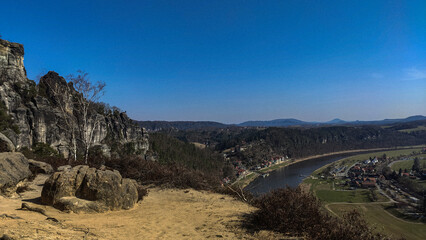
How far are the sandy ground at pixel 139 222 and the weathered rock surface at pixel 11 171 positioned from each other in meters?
0.62

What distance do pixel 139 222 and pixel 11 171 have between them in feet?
21.4

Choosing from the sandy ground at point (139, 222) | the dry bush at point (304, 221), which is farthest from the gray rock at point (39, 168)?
the dry bush at point (304, 221)

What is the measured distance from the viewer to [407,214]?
39.5 meters

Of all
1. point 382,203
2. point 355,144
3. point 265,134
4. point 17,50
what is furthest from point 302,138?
point 17,50

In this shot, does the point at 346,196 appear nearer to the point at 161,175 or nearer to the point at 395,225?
the point at 395,225

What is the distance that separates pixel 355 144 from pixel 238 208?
688 ft

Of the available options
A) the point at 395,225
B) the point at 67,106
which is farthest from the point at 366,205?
the point at 67,106

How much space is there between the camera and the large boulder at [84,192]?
7970mm

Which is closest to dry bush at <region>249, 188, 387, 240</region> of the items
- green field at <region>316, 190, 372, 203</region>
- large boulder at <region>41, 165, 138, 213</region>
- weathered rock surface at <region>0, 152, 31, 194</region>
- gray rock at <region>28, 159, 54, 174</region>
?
large boulder at <region>41, 165, 138, 213</region>

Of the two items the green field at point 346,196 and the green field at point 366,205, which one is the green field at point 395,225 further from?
the green field at point 346,196

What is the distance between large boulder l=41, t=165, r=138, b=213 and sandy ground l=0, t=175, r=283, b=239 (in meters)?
0.33

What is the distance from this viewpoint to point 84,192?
855cm

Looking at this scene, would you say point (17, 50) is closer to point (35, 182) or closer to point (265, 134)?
point (35, 182)

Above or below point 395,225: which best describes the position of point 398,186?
below
